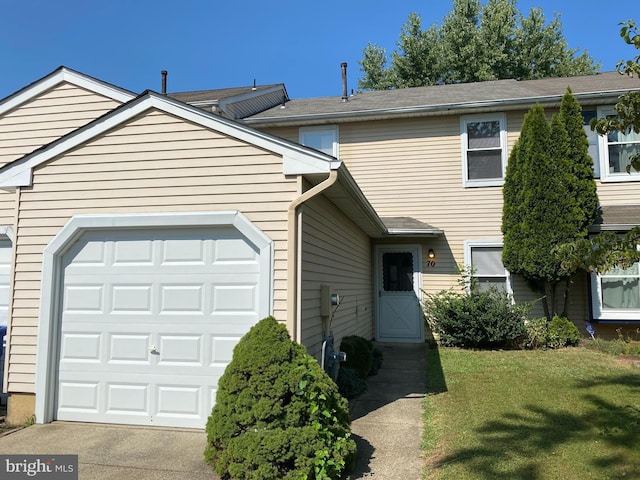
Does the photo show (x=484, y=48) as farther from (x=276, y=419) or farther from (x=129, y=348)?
(x=276, y=419)

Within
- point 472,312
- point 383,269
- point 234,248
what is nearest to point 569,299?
point 472,312

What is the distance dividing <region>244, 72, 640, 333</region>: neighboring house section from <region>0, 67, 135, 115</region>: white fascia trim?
4.09 metres

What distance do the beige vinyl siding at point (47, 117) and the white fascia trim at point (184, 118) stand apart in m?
2.93

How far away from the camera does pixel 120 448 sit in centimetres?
426

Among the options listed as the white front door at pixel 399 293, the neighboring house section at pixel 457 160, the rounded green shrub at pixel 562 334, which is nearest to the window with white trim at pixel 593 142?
the neighboring house section at pixel 457 160

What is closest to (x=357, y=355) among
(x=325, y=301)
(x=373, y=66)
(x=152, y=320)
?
(x=325, y=301)

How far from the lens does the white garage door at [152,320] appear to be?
15.7 feet

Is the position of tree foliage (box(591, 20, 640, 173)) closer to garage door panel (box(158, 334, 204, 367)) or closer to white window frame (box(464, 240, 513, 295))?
garage door panel (box(158, 334, 204, 367))

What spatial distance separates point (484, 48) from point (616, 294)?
18.0 m

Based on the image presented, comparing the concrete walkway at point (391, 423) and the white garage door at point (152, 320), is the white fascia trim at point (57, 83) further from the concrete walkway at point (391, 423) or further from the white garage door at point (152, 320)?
the concrete walkway at point (391, 423)

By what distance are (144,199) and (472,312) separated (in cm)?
684

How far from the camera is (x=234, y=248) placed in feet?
16.0

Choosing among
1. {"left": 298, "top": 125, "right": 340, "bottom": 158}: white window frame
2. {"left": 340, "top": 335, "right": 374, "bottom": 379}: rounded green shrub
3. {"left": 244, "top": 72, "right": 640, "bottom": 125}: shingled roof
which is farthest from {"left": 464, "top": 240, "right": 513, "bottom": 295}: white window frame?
{"left": 340, "top": 335, "right": 374, "bottom": 379}: rounded green shrub

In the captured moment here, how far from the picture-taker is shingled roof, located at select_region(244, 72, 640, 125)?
10.1 meters
